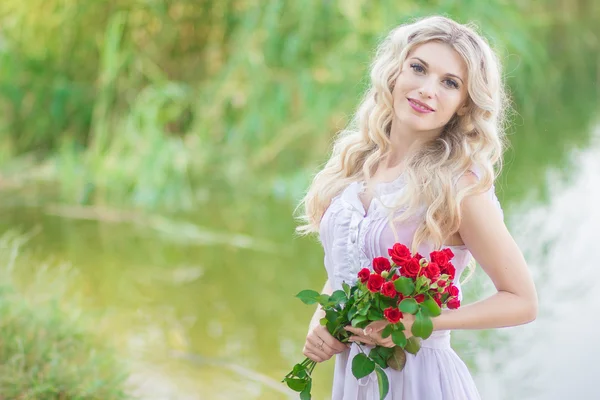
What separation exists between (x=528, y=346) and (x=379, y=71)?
174 centimetres

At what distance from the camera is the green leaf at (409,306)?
1.00 meters

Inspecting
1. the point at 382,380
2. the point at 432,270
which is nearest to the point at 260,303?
the point at 382,380

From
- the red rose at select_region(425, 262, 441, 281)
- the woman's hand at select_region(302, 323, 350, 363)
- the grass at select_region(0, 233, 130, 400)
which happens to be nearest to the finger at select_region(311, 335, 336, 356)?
the woman's hand at select_region(302, 323, 350, 363)

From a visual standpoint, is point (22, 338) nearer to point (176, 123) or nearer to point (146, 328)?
point (146, 328)

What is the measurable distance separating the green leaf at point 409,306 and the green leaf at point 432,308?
14 millimetres

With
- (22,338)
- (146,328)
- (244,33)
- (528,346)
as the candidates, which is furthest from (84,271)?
(528,346)

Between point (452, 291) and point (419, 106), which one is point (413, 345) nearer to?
point (452, 291)

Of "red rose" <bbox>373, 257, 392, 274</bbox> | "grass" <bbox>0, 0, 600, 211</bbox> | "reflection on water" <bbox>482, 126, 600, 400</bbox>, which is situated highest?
"grass" <bbox>0, 0, 600, 211</bbox>

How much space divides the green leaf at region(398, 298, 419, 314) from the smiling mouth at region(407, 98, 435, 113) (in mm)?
288

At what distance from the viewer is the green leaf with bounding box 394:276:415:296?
1.01 metres

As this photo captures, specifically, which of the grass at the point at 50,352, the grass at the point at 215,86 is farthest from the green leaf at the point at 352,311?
the grass at the point at 215,86

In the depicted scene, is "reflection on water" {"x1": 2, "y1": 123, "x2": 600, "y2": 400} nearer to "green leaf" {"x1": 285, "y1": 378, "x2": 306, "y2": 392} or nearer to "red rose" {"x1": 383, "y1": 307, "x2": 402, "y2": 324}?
"green leaf" {"x1": 285, "y1": 378, "x2": 306, "y2": 392}

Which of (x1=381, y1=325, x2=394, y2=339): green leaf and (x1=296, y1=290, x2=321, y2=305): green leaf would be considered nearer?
(x1=381, y1=325, x2=394, y2=339): green leaf

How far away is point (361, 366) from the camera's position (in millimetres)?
1081
